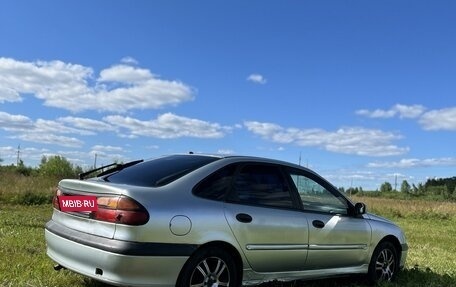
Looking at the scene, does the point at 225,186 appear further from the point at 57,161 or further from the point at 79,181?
the point at 57,161

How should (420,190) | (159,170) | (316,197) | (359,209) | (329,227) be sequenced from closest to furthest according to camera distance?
(159,170)
(329,227)
(316,197)
(359,209)
(420,190)

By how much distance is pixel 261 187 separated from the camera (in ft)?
20.0

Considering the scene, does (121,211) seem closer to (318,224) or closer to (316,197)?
(318,224)

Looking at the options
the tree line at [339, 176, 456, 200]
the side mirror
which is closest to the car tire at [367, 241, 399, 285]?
the side mirror

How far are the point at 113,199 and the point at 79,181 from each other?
0.72 metres

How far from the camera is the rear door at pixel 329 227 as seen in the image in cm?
638

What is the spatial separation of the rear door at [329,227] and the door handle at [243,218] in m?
0.97

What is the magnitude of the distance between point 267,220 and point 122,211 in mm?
1653

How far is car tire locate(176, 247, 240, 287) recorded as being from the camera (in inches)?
202

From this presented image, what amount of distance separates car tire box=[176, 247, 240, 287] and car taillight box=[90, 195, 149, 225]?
664 millimetres

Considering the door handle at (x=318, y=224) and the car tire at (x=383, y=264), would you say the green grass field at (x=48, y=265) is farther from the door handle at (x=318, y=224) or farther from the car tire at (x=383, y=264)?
the door handle at (x=318, y=224)

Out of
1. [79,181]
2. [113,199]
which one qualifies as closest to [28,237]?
[79,181]

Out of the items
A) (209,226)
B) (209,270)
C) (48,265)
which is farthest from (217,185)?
(48,265)

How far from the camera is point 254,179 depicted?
6070mm
